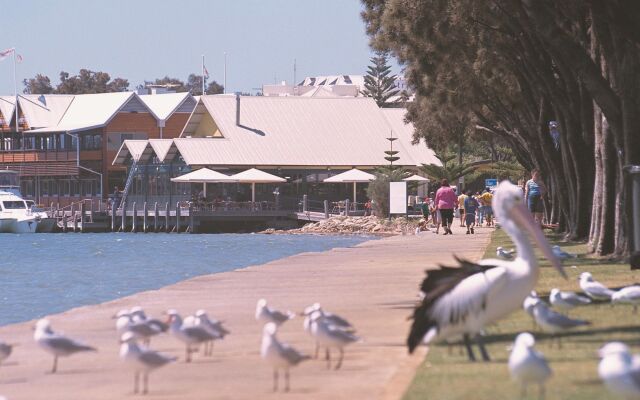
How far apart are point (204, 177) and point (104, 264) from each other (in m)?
41.8

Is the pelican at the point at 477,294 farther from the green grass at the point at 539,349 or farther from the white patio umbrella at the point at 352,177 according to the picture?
the white patio umbrella at the point at 352,177

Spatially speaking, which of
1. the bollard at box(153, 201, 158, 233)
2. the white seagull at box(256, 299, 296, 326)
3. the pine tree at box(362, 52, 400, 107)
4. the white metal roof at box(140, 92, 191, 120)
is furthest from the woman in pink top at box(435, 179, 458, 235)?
the pine tree at box(362, 52, 400, 107)

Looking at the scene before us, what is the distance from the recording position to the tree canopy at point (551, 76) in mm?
24016

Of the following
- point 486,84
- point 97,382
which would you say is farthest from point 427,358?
point 486,84

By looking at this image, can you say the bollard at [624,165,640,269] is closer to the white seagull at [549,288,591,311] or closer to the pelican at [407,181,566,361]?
the white seagull at [549,288,591,311]

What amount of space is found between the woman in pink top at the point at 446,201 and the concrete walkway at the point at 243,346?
19478mm

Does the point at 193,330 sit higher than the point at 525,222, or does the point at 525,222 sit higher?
the point at 525,222

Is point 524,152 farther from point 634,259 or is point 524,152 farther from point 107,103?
point 107,103

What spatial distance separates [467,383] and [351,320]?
A: 6634 millimetres

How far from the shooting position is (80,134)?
→ 118m

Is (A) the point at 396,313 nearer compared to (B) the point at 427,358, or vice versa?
(B) the point at 427,358

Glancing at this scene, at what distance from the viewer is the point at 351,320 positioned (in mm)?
17781

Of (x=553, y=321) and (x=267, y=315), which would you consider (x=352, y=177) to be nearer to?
(x=267, y=315)

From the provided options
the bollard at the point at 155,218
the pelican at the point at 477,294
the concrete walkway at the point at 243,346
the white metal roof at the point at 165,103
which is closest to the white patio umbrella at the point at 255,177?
the bollard at the point at 155,218
